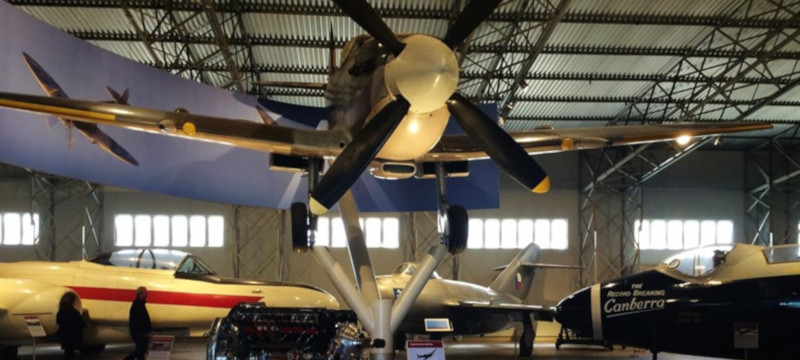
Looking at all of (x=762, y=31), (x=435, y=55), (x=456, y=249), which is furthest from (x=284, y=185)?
(x=762, y=31)

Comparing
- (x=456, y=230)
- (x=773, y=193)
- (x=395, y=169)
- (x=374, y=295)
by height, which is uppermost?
(x=773, y=193)

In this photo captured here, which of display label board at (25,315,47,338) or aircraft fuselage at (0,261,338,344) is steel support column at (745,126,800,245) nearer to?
aircraft fuselage at (0,261,338,344)

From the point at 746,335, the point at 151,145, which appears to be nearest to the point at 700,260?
the point at 746,335

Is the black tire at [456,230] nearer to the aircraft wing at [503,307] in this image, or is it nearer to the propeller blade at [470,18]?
the propeller blade at [470,18]

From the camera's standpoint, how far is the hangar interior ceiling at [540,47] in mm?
17422

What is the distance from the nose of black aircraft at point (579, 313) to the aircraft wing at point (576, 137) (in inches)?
106

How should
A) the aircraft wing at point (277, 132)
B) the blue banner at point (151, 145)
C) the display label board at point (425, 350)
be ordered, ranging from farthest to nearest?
the blue banner at point (151, 145)
the aircraft wing at point (277, 132)
the display label board at point (425, 350)

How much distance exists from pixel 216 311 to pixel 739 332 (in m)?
9.09

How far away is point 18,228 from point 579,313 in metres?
21.2

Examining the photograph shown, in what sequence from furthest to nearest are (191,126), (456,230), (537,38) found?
(537,38), (456,230), (191,126)

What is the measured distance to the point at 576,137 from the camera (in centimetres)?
1105

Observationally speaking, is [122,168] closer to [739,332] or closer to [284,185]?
[284,185]

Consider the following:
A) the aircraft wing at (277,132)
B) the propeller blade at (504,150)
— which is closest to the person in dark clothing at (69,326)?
the aircraft wing at (277,132)

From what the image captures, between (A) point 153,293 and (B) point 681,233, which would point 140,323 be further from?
(B) point 681,233
